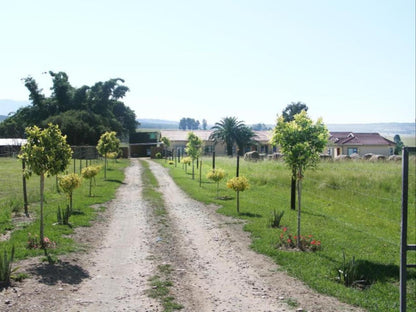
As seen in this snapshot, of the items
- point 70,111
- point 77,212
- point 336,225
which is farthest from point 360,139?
point 77,212

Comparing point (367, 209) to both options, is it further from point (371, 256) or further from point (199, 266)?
point (199, 266)

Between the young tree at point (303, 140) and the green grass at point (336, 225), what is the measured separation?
2465mm

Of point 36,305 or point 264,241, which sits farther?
point 264,241

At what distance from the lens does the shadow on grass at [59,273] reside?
29.7 ft

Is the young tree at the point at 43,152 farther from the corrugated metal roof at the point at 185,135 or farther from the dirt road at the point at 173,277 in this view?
the corrugated metal roof at the point at 185,135

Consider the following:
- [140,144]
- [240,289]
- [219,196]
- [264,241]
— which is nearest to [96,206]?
[219,196]

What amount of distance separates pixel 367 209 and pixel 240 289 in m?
14.8

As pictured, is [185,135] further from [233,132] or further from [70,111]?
[70,111]

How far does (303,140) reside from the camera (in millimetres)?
12852

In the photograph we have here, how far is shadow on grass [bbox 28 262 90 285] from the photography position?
29.7 ft

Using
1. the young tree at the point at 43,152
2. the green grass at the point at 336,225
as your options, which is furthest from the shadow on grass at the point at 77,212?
the green grass at the point at 336,225

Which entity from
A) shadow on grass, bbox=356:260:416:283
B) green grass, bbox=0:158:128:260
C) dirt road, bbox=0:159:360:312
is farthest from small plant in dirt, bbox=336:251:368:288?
green grass, bbox=0:158:128:260

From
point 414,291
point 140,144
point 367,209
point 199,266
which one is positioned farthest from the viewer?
point 140,144

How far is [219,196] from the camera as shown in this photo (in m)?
23.9
